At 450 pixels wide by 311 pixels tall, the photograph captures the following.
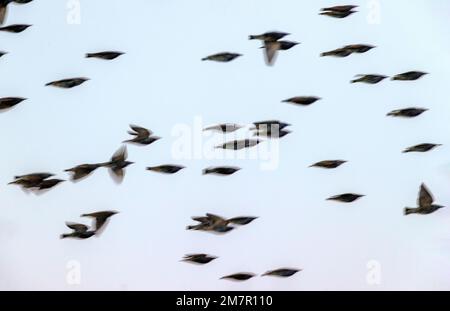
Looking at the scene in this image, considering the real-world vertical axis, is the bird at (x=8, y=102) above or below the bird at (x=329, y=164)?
above

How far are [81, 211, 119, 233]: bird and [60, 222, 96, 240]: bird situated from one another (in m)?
0.02

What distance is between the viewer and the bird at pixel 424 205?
1.58 metres

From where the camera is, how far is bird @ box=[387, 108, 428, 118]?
5.18 feet

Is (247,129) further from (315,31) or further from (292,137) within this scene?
(315,31)

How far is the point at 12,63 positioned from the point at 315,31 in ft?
2.55

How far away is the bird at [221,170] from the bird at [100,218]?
262mm

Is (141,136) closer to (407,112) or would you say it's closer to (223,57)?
(223,57)

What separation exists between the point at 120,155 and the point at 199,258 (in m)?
0.33

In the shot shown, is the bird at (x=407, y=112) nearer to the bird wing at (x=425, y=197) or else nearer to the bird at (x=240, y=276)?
the bird wing at (x=425, y=197)

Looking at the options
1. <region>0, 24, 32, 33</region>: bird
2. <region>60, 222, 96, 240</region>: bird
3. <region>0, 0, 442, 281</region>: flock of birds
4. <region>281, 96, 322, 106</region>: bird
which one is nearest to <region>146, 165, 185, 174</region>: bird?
<region>0, 0, 442, 281</region>: flock of birds

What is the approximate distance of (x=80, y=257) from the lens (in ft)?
5.13

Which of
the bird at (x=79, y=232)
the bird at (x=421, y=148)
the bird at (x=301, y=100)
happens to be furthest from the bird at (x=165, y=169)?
the bird at (x=421, y=148)

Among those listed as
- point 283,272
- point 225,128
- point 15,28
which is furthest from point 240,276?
point 15,28

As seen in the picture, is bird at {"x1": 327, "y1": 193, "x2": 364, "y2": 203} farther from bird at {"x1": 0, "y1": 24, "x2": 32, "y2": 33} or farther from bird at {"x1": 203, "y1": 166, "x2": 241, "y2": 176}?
bird at {"x1": 0, "y1": 24, "x2": 32, "y2": 33}
